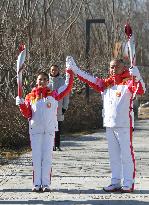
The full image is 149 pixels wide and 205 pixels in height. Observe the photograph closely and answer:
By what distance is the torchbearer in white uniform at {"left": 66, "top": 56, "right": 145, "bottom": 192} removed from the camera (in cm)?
809

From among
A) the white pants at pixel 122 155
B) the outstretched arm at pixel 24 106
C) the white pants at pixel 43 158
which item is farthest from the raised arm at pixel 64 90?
the white pants at pixel 122 155

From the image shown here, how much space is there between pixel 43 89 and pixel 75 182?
1.59 m

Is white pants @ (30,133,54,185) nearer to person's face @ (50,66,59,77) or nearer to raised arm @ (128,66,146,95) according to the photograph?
raised arm @ (128,66,146,95)

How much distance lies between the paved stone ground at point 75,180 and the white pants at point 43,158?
205 millimetres

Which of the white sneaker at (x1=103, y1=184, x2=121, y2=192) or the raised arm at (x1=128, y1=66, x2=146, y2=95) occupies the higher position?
the raised arm at (x1=128, y1=66, x2=146, y2=95)

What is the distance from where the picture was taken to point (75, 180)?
923 centimetres

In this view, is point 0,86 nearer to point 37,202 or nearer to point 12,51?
point 12,51

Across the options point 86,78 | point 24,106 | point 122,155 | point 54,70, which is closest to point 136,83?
point 86,78

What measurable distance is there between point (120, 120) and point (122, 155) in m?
0.48

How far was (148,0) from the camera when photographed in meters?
63.3

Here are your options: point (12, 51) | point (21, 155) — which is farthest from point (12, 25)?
point (21, 155)

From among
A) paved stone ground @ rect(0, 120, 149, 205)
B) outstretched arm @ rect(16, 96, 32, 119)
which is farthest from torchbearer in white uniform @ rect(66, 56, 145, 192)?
outstretched arm @ rect(16, 96, 32, 119)

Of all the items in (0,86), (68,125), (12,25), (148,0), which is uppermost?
(148,0)

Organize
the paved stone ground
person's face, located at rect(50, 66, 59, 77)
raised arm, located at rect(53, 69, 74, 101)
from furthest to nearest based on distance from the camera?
1. person's face, located at rect(50, 66, 59, 77)
2. raised arm, located at rect(53, 69, 74, 101)
3. the paved stone ground
